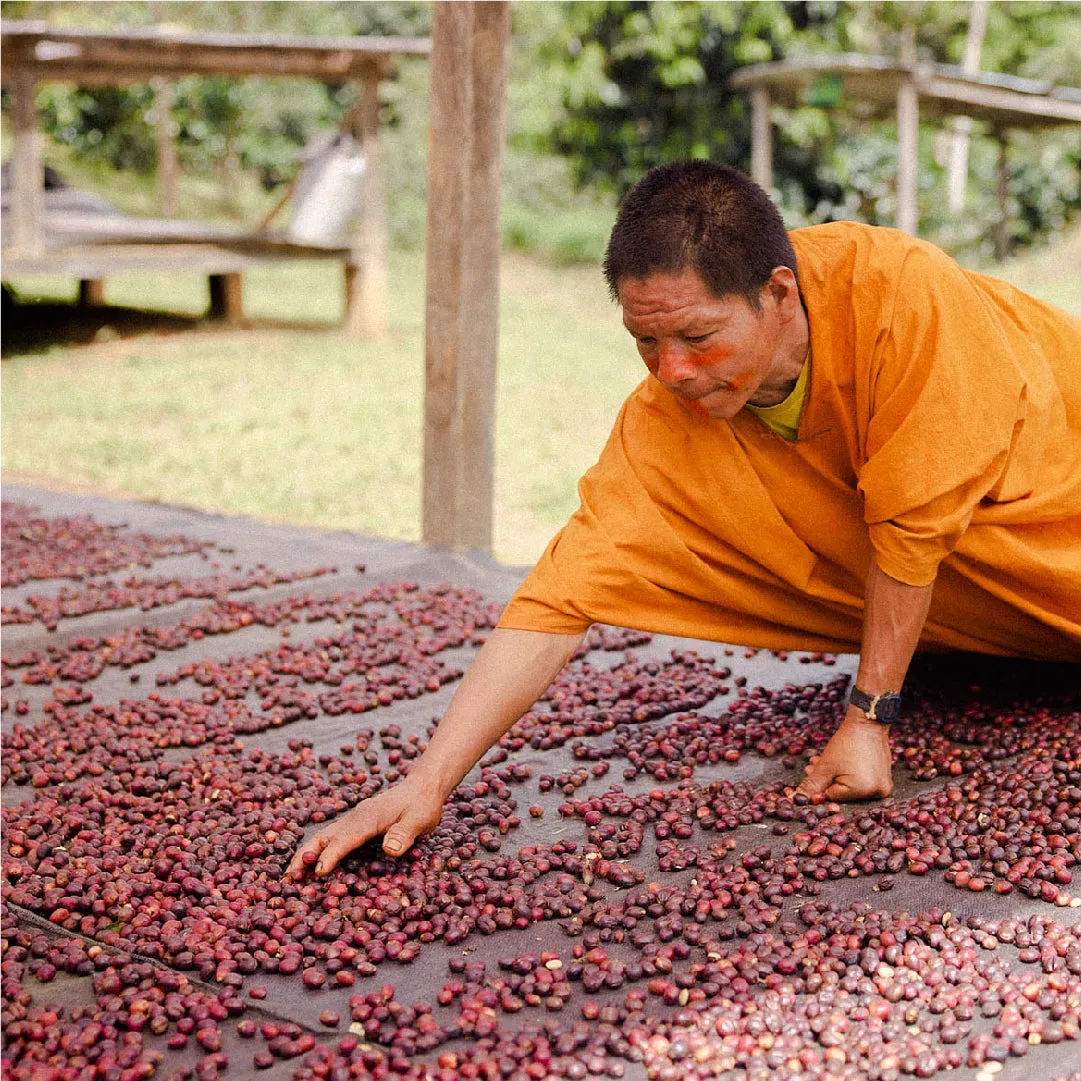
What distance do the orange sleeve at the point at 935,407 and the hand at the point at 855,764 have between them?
38cm

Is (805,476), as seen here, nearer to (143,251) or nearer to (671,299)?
(671,299)

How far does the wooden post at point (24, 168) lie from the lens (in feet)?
28.6

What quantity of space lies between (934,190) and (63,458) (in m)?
11.1

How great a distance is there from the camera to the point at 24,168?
28.8 ft

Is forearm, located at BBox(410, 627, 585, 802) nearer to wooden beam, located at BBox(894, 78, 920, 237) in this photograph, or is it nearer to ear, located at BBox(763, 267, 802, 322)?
ear, located at BBox(763, 267, 802, 322)

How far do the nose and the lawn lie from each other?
2951 mm

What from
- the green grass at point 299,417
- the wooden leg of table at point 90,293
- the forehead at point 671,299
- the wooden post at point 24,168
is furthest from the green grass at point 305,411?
the forehead at point 671,299

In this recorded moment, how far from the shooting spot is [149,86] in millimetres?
16812

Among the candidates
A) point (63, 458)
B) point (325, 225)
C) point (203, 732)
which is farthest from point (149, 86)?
point (203, 732)

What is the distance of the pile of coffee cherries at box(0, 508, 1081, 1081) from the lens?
1.89 metres

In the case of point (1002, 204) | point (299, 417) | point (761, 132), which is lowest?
point (299, 417)

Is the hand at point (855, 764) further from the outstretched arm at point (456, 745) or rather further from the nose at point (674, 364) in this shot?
the nose at point (674, 364)

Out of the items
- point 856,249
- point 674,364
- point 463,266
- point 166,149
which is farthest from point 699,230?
point 166,149

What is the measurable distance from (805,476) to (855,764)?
2.02 ft
